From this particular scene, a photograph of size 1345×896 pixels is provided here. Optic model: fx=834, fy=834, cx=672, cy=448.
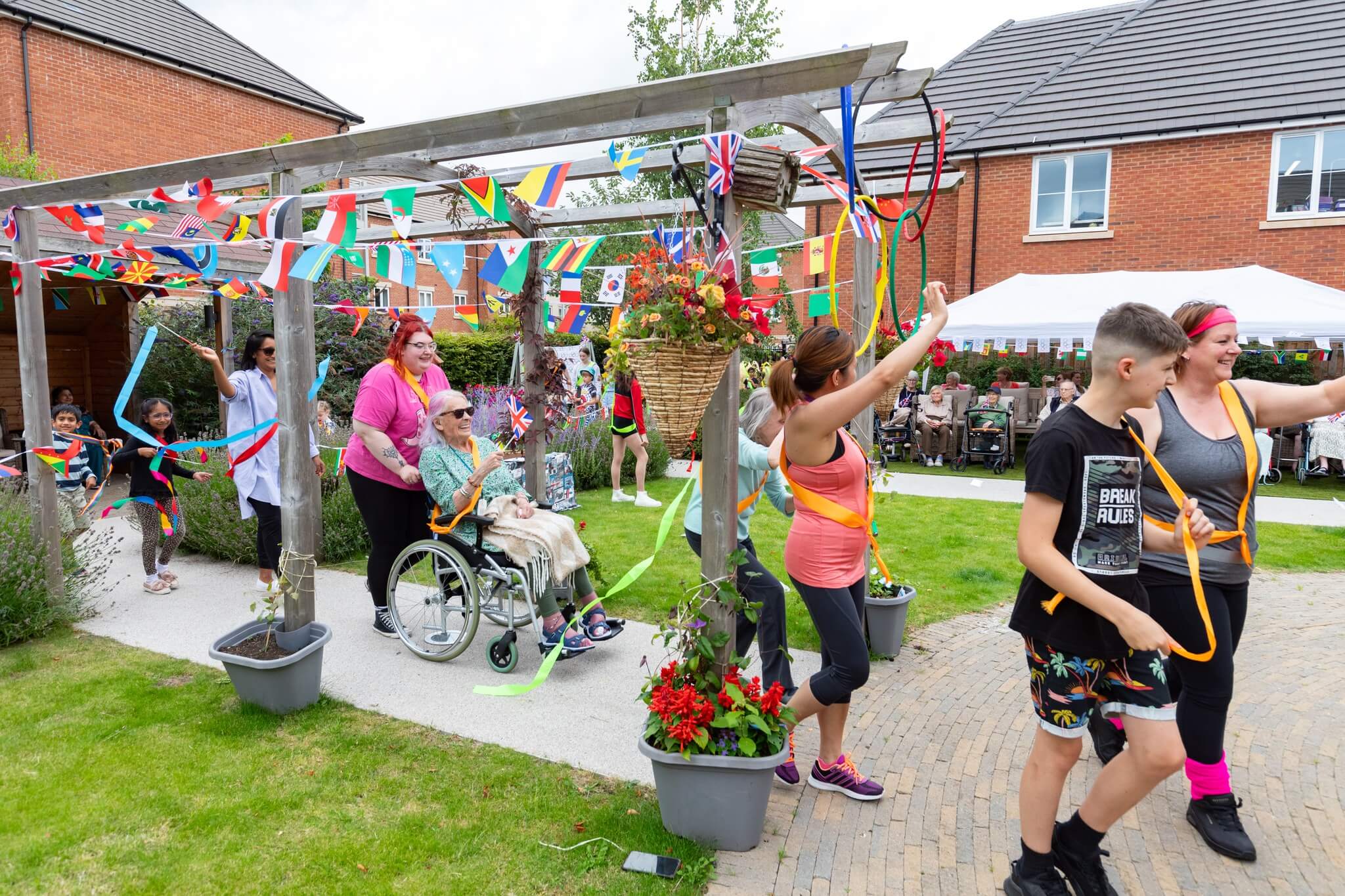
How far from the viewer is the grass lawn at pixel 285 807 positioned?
2715 mm

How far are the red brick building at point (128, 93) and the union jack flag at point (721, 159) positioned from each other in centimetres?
1273

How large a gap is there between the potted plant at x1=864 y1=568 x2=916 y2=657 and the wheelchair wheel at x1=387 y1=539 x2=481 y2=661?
2160 mm

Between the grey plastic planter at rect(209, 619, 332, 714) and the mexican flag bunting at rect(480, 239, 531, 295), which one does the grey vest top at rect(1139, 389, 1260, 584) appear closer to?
the mexican flag bunting at rect(480, 239, 531, 295)

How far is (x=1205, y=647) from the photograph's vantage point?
9.30ft

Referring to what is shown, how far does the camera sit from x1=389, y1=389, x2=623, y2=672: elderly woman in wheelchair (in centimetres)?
432

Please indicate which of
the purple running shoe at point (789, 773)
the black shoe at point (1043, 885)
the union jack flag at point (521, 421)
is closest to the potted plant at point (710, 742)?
the purple running shoe at point (789, 773)

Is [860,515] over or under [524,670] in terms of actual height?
over

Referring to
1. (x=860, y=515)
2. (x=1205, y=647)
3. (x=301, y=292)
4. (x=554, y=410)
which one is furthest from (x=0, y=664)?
(x=1205, y=647)

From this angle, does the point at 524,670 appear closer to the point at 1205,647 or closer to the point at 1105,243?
the point at 1205,647

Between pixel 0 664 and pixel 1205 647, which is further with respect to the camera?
pixel 0 664

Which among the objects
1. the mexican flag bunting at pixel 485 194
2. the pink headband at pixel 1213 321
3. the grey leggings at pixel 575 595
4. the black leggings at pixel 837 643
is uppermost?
the mexican flag bunting at pixel 485 194

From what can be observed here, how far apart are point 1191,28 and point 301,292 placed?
1776 cm

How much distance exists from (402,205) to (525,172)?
0.78 meters

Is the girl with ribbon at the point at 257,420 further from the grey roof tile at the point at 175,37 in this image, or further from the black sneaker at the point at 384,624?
the grey roof tile at the point at 175,37
